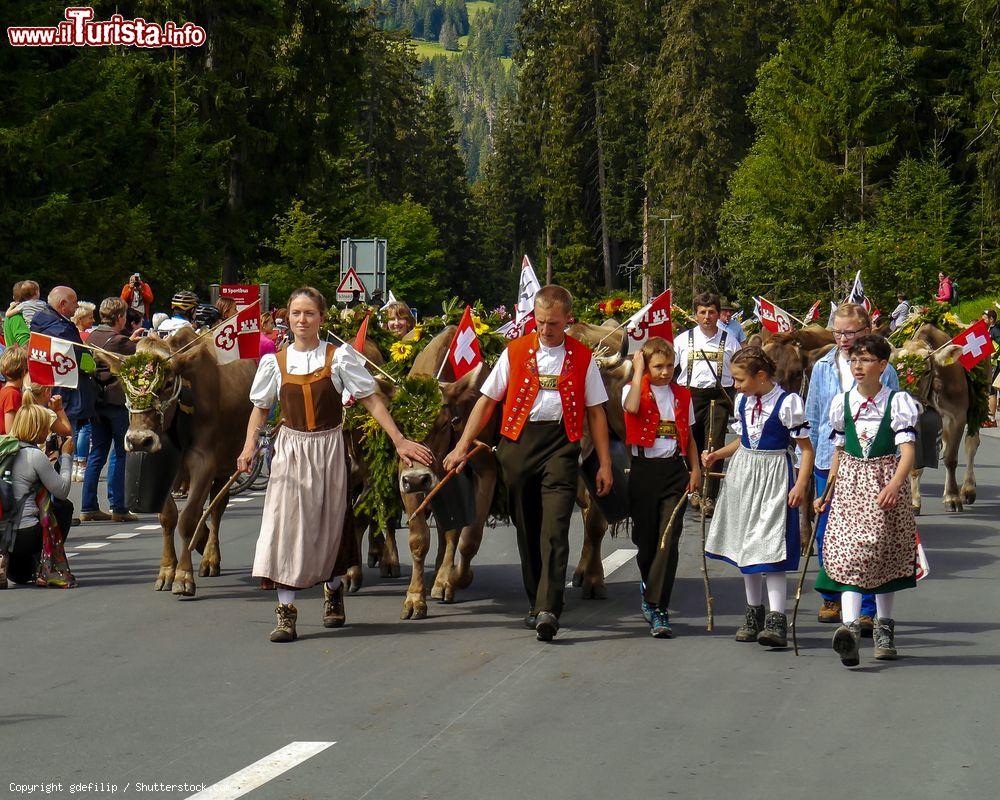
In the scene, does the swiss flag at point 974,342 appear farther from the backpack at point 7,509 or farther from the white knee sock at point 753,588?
the backpack at point 7,509

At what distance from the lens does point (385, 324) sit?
1443 cm

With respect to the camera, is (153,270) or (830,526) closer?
(830,526)

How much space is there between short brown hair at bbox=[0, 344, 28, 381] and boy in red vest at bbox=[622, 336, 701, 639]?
577 cm

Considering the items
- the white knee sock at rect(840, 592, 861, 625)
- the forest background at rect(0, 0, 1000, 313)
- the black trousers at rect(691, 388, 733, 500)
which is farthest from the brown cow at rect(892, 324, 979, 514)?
the forest background at rect(0, 0, 1000, 313)

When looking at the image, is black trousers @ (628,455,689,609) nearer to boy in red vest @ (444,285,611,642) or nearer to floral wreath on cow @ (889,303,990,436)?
boy in red vest @ (444,285,611,642)

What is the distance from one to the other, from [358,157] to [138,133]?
3255cm

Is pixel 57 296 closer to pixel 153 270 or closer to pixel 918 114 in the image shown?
pixel 153 270

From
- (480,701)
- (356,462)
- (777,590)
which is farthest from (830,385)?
(480,701)

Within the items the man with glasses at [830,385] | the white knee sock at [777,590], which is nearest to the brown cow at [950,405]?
the man with glasses at [830,385]

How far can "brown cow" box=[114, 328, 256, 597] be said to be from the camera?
38.3ft

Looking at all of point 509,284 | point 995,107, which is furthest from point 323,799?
point 509,284

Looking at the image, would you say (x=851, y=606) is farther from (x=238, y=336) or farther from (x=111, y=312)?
(x=111, y=312)

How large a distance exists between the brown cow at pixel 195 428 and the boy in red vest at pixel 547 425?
2.53m

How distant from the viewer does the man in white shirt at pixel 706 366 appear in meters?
15.1
